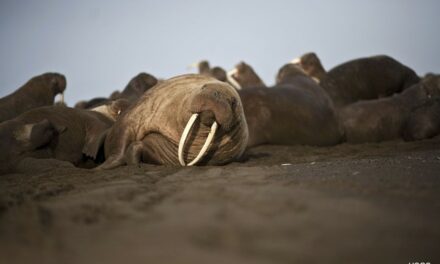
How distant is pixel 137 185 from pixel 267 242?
1.31m

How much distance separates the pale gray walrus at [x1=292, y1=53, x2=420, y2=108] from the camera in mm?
9664

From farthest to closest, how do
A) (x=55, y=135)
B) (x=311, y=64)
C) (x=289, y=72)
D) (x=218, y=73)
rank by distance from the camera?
1. (x=218, y=73)
2. (x=311, y=64)
3. (x=289, y=72)
4. (x=55, y=135)

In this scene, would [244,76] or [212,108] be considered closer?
[212,108]

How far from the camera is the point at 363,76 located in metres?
10.0

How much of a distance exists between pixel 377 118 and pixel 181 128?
472 cm

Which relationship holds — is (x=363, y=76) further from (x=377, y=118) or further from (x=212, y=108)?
(x=212, y=108)

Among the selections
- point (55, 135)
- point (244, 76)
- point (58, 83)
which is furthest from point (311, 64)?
point (55, 135)

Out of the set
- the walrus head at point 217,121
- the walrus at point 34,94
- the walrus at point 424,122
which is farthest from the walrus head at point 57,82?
the walrus at point 424,122

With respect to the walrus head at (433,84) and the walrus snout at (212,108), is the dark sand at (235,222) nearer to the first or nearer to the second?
the walrus snout at (212,108)

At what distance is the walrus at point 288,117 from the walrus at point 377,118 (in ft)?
1.75

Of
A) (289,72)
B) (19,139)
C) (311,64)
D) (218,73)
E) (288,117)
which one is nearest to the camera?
(19,139)

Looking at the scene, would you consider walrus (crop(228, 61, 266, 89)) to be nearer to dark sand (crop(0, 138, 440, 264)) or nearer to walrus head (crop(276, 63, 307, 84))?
walrus head (crop(276, 63, 307, 84))

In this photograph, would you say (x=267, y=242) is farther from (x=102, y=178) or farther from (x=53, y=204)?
(x=102, y=178)

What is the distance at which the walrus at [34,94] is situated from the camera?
6.84 m
